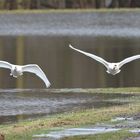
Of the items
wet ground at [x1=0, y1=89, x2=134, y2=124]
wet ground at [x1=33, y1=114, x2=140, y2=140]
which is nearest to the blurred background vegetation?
wet ground at [x1=0, y1=89, x2=134, y2=124]

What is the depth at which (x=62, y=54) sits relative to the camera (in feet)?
113

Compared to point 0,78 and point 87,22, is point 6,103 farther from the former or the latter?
point 87,22

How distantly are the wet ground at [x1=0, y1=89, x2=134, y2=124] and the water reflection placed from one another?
269 cm

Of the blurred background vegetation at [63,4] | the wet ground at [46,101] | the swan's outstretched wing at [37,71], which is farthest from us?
the blurred background vegetation at [63,4]

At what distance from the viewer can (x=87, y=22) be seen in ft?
185

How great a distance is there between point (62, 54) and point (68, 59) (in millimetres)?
1879

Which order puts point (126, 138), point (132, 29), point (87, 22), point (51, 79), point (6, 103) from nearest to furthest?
1. point (126, 138)
2. point (6, 103)
3. point (51, 79)
4. point (132, 29)
5. point (87, 22)

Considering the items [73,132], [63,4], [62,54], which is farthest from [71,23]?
[73,132]

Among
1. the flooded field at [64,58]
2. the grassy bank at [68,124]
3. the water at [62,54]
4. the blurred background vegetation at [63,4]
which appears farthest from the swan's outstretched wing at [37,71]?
the blurred background vegetation at [63,4]

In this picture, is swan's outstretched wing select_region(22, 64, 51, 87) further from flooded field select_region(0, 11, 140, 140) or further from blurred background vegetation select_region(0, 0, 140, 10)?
blurred background vegetation select_region(0, 0, 140, 10)

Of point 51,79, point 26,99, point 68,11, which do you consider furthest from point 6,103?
point 68,11

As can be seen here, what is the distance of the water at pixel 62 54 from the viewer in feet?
62.7

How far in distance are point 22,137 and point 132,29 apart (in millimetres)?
38953

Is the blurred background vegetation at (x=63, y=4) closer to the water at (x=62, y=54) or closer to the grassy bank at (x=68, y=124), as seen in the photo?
the water at (x=62, y=54)
